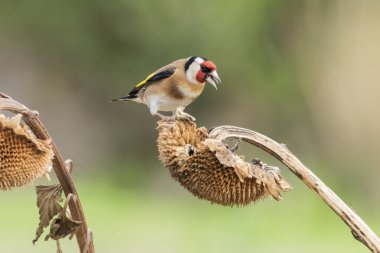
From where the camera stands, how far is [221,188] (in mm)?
1337

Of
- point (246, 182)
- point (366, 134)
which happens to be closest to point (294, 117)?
point (366, 134)

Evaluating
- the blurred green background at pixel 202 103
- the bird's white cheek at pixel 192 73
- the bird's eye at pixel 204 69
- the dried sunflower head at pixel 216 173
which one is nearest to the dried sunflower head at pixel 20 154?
the dried sunflower head at pixel 216 173

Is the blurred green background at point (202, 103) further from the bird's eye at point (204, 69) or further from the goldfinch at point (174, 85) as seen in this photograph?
the bird's eye at point (204, 69)

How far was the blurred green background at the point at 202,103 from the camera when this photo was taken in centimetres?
673

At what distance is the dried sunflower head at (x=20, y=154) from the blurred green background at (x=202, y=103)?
14.5 feet

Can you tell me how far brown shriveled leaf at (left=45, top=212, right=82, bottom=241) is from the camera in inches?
52.3

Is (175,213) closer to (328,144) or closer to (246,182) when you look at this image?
(328,144)

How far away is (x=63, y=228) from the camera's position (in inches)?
52.7

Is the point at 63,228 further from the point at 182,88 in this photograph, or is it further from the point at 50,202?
the point at 182,88

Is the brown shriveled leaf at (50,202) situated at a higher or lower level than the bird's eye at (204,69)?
lower

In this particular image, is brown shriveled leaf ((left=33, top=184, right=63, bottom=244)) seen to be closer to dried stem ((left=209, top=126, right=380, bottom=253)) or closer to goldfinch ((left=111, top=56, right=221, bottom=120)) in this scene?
dried stem ((left=209, top=126, right=380, bottom=253))

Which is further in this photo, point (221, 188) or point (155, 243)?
point (155, 243)

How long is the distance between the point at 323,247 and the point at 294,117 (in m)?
2.23

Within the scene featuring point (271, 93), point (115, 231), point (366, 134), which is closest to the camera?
point (115, 231)
